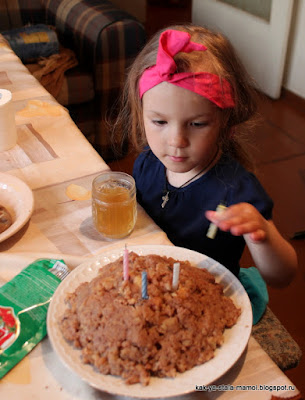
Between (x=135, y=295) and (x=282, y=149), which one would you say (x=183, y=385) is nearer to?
(x=135, y=295)

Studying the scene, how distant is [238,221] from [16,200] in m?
0.53

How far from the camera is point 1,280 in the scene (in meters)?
0.86

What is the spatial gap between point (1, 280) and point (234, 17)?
335 cm

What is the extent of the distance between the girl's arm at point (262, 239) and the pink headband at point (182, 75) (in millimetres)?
282

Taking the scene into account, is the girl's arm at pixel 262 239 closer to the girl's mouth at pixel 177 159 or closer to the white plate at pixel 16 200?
the girl's mouth at pixel 177 159

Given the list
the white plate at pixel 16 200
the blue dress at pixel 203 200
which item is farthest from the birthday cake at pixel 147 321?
the blue dress at pixel 203 200

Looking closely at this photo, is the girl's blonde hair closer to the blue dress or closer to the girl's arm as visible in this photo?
the blue dress

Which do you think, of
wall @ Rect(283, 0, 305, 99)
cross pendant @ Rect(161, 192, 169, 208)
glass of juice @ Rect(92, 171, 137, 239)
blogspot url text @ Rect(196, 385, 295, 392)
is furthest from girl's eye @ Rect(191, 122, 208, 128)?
wall @ Rect(283, 0, 305, 99)

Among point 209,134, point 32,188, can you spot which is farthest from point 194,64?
point 32,188

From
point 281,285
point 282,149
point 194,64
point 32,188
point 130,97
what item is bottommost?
point 282,149

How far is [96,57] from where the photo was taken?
2484 mm

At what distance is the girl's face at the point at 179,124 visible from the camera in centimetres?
94

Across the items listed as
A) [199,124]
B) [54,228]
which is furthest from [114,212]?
[199,124]

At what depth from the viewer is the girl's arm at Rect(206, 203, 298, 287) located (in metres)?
0.77
